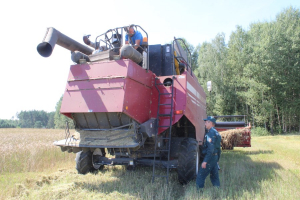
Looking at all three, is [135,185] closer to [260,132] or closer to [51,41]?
[51,41]

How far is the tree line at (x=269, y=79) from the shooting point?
883 inches

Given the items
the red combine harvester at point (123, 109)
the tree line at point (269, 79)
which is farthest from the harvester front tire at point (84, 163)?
the tree line at point (269, 79)

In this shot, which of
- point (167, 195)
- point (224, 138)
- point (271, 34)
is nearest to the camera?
point (167, 195)

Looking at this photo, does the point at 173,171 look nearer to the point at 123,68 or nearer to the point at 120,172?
the point at 120,172

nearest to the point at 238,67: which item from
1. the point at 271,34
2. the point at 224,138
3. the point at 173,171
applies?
the point at 271,34

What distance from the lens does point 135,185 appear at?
14.9ft

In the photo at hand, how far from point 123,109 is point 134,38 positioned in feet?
7.98

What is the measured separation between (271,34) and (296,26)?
330cm

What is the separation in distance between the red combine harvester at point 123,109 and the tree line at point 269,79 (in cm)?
2087

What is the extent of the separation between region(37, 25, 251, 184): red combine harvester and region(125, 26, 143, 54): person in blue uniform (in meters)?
0.18

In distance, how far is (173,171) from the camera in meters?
5.95

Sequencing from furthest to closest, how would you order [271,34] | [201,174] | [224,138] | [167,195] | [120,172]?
[271,34], [224,138], [120,172], [201,174], [167,195]

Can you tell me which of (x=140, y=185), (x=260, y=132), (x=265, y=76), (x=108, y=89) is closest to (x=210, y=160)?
(x=140, y=185)

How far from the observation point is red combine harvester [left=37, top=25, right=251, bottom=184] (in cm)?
431
